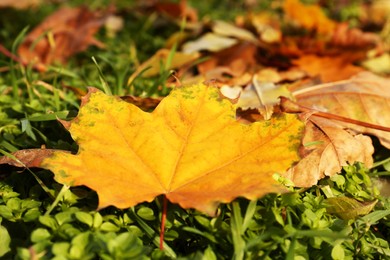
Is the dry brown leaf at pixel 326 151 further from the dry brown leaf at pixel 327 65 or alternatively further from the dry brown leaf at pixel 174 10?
the dry brown leaf at pixel 174 10

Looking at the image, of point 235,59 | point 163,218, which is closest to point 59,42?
point 235,59

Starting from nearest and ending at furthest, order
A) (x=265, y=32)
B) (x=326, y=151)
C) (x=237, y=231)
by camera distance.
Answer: (x=237, y=231) < (x=326, y=151) < (x=265, y=32)

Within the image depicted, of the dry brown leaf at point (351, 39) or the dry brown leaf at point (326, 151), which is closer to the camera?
the dry brown leaf at point (326, 151)

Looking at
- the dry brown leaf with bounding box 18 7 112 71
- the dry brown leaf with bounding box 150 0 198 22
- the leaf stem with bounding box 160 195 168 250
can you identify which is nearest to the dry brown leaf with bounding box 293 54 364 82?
the dry brown leaf with bounding box 150 0 198 22

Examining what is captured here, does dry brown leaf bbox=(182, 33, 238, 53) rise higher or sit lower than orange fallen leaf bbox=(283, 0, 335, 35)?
higher

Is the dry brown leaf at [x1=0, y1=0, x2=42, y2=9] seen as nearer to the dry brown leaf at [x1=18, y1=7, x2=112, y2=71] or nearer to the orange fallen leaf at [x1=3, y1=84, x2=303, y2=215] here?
the dry brown leaf at [x1=18, y1=7, x2=112, y2=71]

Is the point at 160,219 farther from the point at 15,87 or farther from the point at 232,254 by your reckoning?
the point at 15,87

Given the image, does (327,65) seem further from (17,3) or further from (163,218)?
(17,3)

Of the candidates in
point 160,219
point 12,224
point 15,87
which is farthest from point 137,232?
point 15,87

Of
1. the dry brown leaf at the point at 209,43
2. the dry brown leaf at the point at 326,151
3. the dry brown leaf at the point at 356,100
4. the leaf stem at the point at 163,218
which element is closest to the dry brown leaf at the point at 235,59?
the dry brown leaf at the point at 209,43
